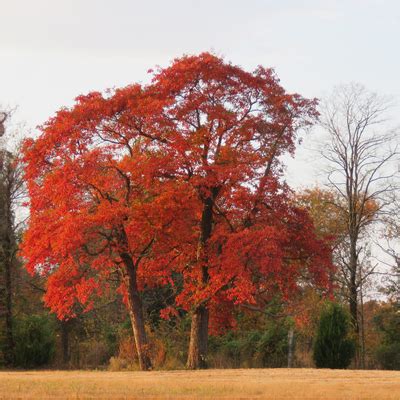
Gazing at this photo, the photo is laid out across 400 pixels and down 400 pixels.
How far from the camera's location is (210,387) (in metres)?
16.5

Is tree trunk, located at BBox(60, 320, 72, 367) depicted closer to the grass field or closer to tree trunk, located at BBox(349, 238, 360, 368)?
tree trunk, located at BBox(349, 238, 360, 368)

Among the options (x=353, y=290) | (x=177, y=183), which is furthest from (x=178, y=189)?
(x=353, y=290)

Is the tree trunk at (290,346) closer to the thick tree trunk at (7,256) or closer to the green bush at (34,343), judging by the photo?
the green bush at (34,343)

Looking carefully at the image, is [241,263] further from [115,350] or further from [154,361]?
[115,350]

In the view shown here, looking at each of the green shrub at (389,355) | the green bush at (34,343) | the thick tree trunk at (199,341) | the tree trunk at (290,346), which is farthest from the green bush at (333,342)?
the green bush at (34,343)

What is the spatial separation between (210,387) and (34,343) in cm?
1895

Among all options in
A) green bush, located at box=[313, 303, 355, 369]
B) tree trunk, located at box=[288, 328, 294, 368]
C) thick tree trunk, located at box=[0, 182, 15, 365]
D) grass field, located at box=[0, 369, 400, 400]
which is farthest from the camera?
thick tree trunk, located at box=[0, 182, 15, 365]

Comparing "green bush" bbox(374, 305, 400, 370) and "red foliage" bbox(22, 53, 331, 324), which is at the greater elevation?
"red foliage" bbox(22, 53, 331, 324)

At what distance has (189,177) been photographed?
24.0 metres

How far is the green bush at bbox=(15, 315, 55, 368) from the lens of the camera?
110 feet

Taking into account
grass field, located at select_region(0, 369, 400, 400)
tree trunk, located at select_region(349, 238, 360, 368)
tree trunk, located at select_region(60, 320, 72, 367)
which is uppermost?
tree trunk, located at select_region(349, 238, 360, 368)

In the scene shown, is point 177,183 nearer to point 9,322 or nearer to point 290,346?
point 290,346

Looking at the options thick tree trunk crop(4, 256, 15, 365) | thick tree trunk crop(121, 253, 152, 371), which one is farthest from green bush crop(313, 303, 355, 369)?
thick tree trunk crop(4, 256, 15, 365)

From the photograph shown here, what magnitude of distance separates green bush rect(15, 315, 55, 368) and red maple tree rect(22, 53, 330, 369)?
9032 mm
